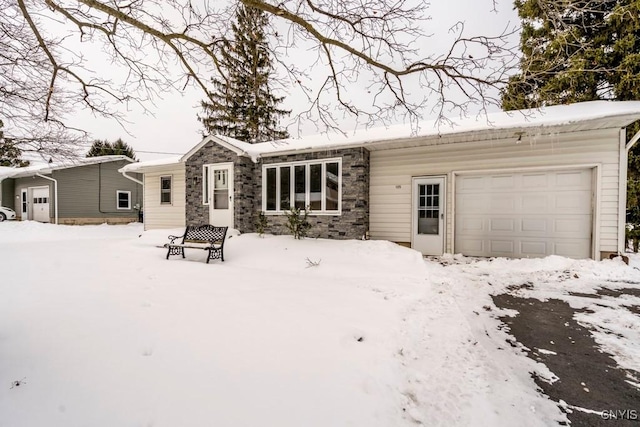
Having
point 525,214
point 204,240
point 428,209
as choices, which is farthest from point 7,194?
point 525,214

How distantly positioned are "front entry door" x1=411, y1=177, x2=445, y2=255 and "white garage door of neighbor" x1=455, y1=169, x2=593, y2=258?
46 centimetres

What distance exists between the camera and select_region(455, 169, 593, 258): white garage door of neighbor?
22.5 feet

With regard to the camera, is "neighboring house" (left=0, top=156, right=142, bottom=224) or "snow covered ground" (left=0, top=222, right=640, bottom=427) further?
"neighboring house" (left=0, top=156, right=142, bottom=224)

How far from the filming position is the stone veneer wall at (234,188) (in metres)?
9.62

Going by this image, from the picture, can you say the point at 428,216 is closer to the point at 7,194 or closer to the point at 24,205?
the point at 24,205

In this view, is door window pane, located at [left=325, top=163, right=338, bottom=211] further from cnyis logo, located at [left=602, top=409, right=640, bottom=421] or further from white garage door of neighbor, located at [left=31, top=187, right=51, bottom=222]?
white garage door of neighbor, located at [left=31, top=187, right=51, bottom=222]

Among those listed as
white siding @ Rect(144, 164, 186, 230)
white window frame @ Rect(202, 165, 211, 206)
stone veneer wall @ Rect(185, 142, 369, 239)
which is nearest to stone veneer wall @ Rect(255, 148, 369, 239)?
stone veneer wall @ Rect(185, 142, 369, 239)

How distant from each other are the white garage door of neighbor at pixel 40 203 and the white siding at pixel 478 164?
19668 mm

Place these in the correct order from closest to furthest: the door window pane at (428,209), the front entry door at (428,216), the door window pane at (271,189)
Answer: the front entry door at (428,216) < the door window pane at (428,209) < the door window pane at (271,189)

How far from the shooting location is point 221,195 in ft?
33.2

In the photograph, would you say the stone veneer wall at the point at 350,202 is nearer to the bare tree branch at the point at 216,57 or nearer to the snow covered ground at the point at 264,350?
the snow covered ground at the point at 264,350

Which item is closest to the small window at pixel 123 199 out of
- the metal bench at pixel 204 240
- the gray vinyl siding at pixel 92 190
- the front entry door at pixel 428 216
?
the gray vinyl siding at pixel 92 190

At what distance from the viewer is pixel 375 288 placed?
15.6 feet

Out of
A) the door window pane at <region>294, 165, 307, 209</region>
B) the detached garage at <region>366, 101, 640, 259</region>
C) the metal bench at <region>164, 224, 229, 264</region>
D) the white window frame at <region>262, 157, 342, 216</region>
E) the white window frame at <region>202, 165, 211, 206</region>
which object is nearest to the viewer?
the detached garage at <region>366, 101, 640, 259</region>
